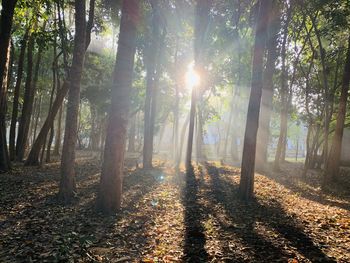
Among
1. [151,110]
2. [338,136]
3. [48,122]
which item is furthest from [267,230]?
[151,110]

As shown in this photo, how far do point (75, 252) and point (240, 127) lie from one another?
40.4 metres

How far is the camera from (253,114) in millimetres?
10078

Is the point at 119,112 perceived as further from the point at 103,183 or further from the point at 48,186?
the point at 48,186

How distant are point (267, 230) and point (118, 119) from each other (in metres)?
4.50

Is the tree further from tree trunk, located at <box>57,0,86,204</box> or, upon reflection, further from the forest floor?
the forest floor

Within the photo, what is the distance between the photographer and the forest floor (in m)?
5.35

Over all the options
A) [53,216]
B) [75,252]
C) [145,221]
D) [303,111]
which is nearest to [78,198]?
[53,216]

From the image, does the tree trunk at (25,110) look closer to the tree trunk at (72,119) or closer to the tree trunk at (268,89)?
the tree trunk at (72,119)

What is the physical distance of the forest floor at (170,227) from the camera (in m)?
5.35

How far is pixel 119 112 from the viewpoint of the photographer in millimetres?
7914

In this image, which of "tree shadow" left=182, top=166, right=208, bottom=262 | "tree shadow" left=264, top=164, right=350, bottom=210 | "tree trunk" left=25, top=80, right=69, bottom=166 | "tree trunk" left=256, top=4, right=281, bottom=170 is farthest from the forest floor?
"tree trunk" left=256, top=4, right=281, bottom=170

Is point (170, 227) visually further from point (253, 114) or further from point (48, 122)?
point (48, 122)

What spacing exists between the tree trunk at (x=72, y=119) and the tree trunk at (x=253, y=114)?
547 centimetres

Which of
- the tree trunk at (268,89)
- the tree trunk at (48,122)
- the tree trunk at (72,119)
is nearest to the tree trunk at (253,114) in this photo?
the tree trunk at (72,119)
